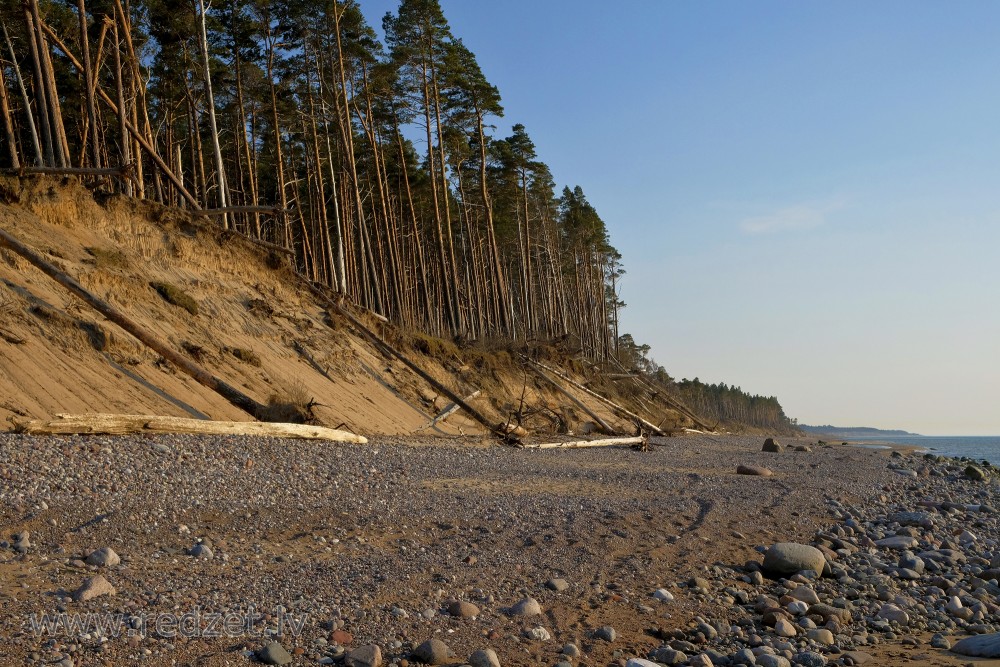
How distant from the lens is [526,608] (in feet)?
17.9

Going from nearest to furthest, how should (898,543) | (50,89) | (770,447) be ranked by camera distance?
(898,543), (50,89), (770,447)

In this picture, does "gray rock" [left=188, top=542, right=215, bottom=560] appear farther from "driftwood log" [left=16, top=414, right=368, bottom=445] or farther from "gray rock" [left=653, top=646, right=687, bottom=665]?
"driftwood log" [left=16, top=414, right=368, bottom=445]

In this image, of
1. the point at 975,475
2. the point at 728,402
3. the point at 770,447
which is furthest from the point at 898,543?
the point at 728,402

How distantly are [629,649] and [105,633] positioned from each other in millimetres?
3197

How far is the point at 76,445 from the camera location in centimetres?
877

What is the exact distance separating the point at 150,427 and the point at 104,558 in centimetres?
515

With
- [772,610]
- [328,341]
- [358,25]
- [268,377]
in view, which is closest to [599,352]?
[358,25]

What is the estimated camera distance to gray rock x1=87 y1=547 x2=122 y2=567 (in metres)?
5.46

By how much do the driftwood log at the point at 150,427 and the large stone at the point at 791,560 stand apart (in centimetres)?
748

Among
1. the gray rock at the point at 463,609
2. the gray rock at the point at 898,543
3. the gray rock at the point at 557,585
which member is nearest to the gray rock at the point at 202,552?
the gray rock at the point at 463,609

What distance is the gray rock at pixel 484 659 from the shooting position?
14.8 feet

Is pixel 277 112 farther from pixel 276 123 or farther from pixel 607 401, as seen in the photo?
pixel 607 401

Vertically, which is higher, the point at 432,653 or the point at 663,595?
the point at 432,653

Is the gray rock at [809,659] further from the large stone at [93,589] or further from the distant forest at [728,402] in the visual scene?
the distant forest at [728,402]
